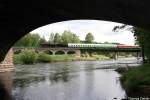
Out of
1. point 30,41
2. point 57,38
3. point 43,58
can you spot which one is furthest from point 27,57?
point 57,38

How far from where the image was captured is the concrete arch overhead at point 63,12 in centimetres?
1345

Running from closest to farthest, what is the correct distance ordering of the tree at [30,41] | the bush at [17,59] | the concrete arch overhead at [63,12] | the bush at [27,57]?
1. the concrete arch overhead at [63,12]
2. the bush at [27,57]
3. the bush at [17,59]
4. the tree at [30,41]

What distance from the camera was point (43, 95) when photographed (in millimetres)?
28875

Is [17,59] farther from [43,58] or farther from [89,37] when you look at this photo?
[89,37]

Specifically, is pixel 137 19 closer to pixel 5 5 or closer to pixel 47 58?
pixel 5 5

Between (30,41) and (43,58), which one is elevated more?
(30,41)

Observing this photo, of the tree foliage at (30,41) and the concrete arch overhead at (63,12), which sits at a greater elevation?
the tree foliage at (30,41)

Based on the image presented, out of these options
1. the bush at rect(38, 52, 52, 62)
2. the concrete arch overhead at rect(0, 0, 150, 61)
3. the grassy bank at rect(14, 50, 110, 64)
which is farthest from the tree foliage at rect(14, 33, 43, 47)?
the concrete arch overhead at rect(0, 0, 150, 61)

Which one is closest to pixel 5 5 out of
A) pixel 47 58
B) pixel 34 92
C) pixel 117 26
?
pixel 34 92

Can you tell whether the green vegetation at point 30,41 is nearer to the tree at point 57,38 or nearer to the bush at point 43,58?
the bush at point 43,58

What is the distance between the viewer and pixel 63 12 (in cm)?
1706

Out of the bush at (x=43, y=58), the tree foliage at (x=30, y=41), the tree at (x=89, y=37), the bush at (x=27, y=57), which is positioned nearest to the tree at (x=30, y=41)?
the tree foliage at (x=30, y=41)

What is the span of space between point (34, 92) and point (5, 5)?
1592 centimetres

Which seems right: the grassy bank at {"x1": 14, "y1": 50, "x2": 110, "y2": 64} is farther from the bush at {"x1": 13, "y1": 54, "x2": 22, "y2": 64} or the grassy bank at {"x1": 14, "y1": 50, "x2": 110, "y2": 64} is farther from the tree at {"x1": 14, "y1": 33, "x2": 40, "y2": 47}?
the tree at {"x1": 14, "y1": 33, "x2": 40, "y2": 47}
